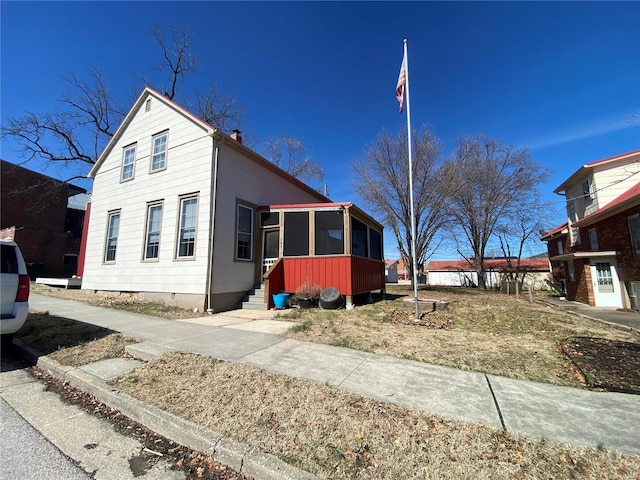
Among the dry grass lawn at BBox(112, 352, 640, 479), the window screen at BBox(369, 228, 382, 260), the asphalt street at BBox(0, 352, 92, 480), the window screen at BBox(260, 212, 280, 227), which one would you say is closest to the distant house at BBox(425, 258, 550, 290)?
the window screen at BBox(369, 228, 382, 260)

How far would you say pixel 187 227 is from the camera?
10.2 meters

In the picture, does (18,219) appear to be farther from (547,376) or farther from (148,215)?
(547,376)

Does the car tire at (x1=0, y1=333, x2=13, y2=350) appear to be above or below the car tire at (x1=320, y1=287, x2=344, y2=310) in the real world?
below

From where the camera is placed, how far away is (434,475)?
6.46 feet

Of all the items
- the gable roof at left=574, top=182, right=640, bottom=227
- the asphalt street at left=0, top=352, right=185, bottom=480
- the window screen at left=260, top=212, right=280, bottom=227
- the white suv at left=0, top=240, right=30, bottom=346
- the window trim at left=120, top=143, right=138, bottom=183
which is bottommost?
the asphalt street at left=0, top=352, right=185, bottom=480

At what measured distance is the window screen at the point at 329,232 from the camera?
10.1 meters

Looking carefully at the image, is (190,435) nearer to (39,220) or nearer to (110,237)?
(110,237)

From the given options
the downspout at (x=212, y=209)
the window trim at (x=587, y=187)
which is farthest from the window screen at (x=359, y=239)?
the window trim at (x=587, y=187)

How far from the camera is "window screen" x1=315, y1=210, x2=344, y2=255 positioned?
1013cm

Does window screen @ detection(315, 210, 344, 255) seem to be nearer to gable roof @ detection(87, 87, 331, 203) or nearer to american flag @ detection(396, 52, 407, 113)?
gable roof @ detection(87, 87, 331, 203)

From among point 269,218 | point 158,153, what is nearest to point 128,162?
point 158,153

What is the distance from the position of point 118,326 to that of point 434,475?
6994 mm

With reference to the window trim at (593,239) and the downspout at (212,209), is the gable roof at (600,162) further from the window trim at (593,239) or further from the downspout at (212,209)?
the downspout at (212,209)

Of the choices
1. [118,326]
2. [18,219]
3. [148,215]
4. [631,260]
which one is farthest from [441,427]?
[18,219]
